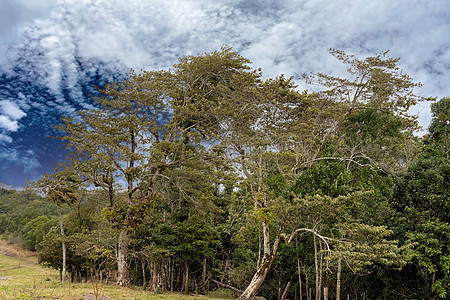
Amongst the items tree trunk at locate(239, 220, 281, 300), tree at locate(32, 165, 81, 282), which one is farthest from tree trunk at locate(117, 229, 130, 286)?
tree trunk at locate(239, 220, 281, 300)

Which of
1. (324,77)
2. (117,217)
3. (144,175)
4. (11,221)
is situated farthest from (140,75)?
(11,221)

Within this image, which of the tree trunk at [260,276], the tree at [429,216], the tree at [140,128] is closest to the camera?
the tree at [429,216]

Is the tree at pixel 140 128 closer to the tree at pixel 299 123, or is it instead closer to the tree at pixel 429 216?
the tree at pixel 299 123

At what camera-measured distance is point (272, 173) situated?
17000mm

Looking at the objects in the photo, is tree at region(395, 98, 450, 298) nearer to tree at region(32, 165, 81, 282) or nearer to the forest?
the forest

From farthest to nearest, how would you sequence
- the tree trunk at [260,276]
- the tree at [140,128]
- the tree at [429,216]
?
the tree at [140,128], the tree trunk at [260,276], the tree at [429,216]

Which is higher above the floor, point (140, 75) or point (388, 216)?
point (140, 75)

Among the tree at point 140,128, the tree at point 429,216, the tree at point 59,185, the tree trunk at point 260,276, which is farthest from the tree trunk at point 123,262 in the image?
the tree at point 429,216

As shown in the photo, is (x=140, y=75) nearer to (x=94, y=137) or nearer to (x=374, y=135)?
(x=94, y=137)

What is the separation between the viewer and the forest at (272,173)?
12.4 metres

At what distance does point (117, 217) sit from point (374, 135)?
1540 centimetres

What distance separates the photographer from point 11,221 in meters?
54.1

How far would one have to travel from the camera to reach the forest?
12383 mm

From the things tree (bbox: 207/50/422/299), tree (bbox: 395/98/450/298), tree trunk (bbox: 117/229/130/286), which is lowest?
tree trunk (bbox: 117/229/130/286)
